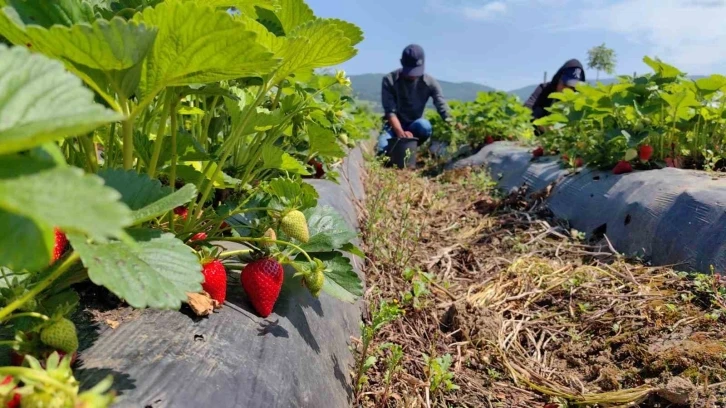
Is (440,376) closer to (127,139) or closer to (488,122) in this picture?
(127,139)

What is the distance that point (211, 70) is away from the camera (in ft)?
2.64

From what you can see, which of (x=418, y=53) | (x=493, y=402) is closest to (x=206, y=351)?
(x=493, y=402)

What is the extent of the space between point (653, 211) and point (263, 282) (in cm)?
228

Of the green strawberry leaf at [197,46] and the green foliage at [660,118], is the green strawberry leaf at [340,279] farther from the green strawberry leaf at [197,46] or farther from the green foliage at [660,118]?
the green foliage at [660,118]

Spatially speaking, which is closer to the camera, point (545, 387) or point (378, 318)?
point (378, 318)

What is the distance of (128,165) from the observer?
0.98 m

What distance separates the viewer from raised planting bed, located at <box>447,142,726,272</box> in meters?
2.37

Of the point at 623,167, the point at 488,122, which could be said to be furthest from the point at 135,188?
the point at 488,122

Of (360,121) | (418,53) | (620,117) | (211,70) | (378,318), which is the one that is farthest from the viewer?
(418,53)

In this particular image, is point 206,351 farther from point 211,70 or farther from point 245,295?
point 211,70

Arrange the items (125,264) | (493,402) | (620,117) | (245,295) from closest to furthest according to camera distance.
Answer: (125,264) < (245,295) < (493,402) < (620,117)

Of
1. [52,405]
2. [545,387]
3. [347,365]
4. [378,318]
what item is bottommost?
[545,387]

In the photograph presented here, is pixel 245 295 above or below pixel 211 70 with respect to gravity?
below

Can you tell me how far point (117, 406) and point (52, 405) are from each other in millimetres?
198
